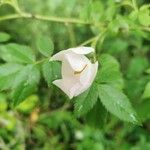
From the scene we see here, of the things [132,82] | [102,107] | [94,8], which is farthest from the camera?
[132,82]

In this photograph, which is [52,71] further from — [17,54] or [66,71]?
[17,54]

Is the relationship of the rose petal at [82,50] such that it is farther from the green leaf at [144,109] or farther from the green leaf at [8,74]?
the green leaf at [144,109]

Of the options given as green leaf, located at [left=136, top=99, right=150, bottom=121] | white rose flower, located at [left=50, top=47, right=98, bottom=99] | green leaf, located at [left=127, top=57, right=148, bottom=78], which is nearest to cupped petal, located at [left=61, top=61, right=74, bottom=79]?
white rose flower, located at [left=50, top=47, right=98, bottom=99]

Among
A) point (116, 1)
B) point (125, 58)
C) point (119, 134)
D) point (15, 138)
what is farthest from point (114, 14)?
point (125, 58)

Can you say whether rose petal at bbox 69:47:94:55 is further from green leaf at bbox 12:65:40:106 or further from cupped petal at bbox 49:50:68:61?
green leaf at bbox 12:65:40:106

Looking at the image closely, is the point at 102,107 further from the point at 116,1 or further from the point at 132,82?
the point at 132,82

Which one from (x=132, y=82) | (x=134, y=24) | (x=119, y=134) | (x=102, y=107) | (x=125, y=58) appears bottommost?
(x=119, y=134)

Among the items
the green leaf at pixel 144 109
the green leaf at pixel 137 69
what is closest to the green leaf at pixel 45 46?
the green leaf at pixel 144 109

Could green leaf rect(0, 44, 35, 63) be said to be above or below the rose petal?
below
